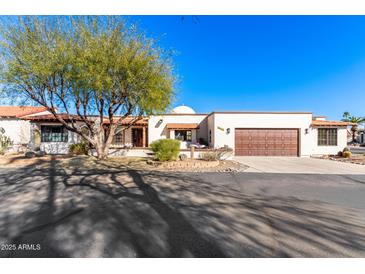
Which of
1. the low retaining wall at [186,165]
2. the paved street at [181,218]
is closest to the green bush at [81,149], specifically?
the paved street at [181,218]

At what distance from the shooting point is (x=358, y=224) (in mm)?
3686

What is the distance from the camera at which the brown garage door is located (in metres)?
15.9

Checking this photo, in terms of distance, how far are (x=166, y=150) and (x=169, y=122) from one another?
27.8 ft

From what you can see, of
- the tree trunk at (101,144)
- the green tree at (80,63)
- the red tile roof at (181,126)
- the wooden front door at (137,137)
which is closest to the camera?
the green tree at (80,63)

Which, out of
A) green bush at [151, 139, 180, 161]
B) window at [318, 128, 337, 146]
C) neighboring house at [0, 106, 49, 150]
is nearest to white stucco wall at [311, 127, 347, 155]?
window at [318, 128, 337, 146]

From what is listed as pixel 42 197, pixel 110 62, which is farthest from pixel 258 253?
pixel 110 62

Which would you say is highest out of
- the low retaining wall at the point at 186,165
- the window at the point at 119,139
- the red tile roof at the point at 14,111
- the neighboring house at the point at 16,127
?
the red tile roof at the point at 14,111

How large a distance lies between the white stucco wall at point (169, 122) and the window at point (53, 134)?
27.6ft

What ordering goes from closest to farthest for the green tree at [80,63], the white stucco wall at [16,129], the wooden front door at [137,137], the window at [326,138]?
the green tree at [80,63] → the window at [326,138] → the white stucco wall at [16,129] → the wooden front door at [137,137]

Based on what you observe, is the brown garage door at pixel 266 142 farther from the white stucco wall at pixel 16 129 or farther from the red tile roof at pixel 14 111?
the red tile roof at pixel 14 111

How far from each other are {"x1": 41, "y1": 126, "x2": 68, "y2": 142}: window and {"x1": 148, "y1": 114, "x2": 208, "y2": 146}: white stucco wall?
8.40 m

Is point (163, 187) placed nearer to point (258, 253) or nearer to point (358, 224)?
point (258, 253)

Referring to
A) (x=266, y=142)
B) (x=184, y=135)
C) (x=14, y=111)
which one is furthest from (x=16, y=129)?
(x=266, y=142)

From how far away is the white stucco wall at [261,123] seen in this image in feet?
52.3
